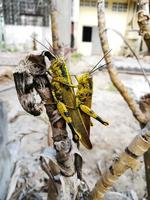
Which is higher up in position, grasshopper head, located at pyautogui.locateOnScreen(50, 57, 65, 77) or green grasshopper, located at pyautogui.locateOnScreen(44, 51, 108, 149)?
grasshopper head, located at pyautogui.locateOnScreen(50, 57, 65, 77)

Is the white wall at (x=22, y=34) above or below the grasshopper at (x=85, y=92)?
below

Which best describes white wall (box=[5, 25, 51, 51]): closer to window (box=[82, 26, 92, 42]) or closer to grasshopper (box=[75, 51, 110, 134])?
window (box=[82, 26, 92, 42])

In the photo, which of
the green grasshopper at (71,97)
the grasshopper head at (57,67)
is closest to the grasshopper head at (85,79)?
the green grasshopper at (71,97)

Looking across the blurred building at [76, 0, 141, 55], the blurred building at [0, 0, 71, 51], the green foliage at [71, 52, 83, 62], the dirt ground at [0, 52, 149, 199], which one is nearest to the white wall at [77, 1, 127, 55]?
the blurred building at [76, 0, 141, 55]

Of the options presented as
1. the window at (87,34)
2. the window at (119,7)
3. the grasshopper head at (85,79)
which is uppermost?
the window at (119,7)

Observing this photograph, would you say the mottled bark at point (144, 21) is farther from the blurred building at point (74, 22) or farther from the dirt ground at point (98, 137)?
the blurred building at point (74, 22)

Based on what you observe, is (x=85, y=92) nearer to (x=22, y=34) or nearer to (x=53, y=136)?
(x=53, y=136)

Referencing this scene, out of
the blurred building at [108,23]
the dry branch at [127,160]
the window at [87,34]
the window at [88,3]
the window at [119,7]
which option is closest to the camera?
the dry branch at [127,160]

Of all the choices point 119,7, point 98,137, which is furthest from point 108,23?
point 98,137
